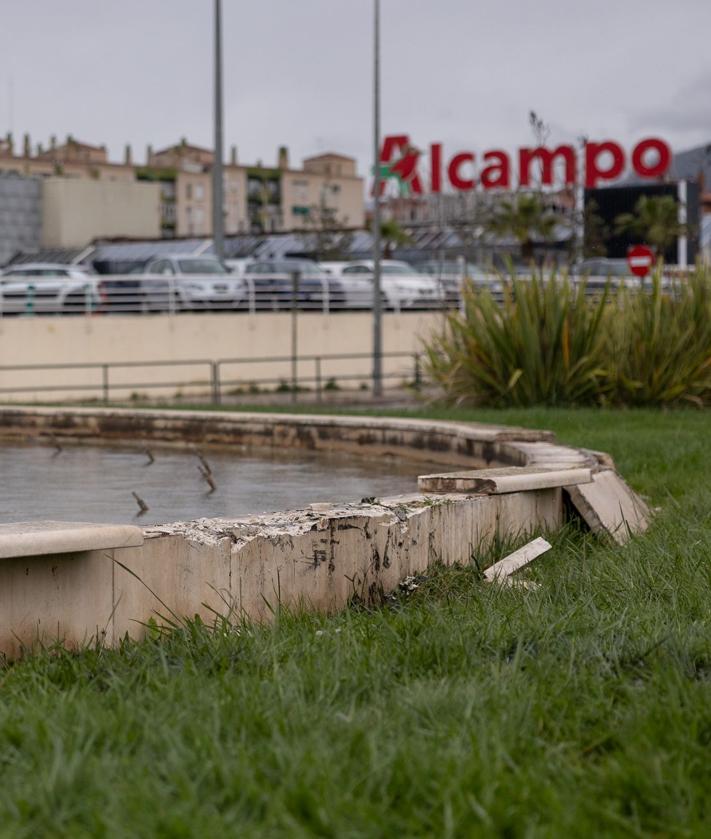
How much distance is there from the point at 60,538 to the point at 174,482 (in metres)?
5.62

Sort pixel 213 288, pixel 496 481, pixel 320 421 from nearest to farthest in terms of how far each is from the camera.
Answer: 1. pixel 496 481
2. pixel 320 421
3. pixel 213 288

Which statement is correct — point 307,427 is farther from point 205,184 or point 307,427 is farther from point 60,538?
point 205,184

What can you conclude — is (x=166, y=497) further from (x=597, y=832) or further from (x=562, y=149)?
(x=562, y=149)

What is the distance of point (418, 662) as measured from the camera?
423cm

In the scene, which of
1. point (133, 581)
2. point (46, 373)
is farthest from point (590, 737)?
point (46, 373)

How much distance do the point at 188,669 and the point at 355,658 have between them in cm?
48

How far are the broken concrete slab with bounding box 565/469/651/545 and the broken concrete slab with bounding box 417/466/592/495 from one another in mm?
101

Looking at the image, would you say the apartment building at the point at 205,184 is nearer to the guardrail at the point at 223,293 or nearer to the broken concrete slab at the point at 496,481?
the guardrail at the point at 223,293

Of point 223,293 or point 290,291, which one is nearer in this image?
point 223,293

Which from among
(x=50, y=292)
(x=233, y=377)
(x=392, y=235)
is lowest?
(x=233, y=377)

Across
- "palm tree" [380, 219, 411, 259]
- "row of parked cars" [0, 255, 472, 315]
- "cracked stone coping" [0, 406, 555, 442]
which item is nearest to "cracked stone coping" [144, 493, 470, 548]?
"cracked stone coping" [0, 406, 555, 442]

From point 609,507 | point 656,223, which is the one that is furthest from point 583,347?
point 656,223

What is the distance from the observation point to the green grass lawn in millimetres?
2939

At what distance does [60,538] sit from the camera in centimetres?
461
